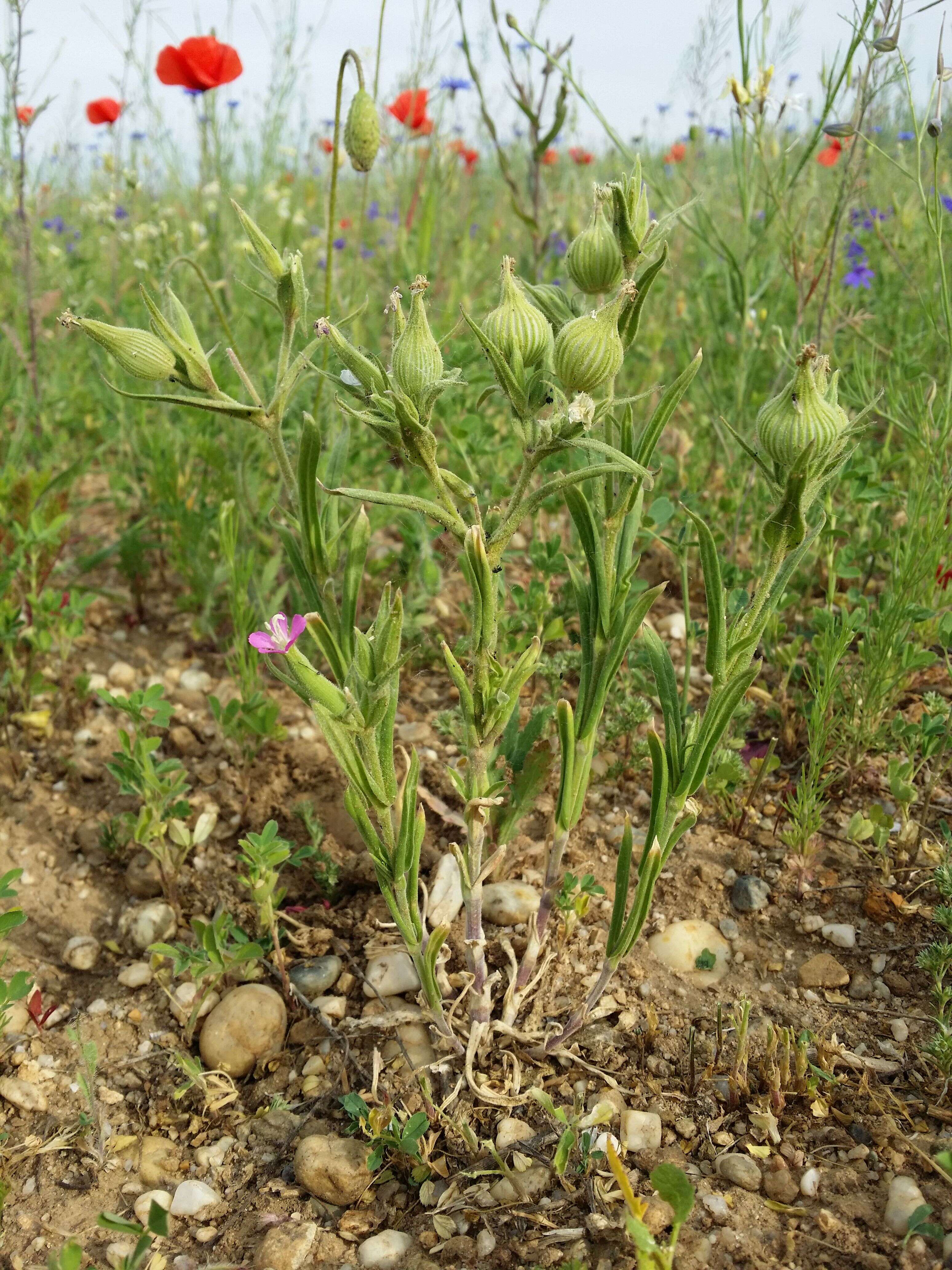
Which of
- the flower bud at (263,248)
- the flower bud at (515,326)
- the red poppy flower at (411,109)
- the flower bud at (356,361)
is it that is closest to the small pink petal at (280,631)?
the flower bud at (356,361)

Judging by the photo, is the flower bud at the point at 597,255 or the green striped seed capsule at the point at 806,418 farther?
the flower bud at the point at 597,255

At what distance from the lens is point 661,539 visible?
1.67 metres

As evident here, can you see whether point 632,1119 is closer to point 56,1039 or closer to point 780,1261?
point 780,1261

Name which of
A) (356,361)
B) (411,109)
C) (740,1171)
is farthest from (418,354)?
(411,109)

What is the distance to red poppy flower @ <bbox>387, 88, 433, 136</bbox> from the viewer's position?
3.15m

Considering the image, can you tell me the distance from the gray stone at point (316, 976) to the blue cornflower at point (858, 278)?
9.42 feet

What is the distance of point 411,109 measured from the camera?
10.0 ft

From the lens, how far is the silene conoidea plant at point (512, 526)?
1100 mm

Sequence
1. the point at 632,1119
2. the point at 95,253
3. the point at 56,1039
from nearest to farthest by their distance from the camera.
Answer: the point at 632,1119, the point at 56,1039, the point at 95,253

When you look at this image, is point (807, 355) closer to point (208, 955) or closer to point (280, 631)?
point (280, 631)

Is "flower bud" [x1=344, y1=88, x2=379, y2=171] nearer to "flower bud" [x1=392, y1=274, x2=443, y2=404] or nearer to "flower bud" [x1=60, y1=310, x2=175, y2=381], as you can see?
"flower bud" [x1=60, y1=310, x2=175, y2=381]

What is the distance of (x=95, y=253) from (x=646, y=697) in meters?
4.59

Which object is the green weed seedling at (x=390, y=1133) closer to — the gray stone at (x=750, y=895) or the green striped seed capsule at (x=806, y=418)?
the gray stone at (x=750, y=895)

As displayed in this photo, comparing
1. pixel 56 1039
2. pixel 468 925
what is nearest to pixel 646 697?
pixel 468 925
